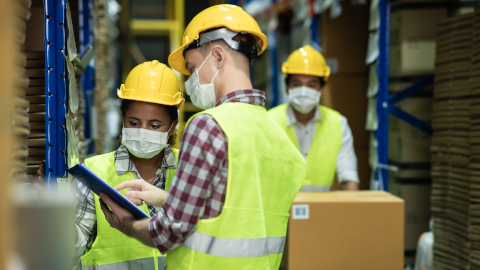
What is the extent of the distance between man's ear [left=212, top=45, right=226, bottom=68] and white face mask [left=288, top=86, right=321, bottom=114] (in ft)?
7.86

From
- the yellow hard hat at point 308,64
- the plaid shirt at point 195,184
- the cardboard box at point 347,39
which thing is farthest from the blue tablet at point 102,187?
the cardboard box at point 347,39

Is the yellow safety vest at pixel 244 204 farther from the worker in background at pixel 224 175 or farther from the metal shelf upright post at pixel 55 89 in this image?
the metal shelf upright post at pixel 55 89

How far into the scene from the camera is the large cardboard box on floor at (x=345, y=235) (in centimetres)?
303

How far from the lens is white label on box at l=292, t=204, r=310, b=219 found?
304cm

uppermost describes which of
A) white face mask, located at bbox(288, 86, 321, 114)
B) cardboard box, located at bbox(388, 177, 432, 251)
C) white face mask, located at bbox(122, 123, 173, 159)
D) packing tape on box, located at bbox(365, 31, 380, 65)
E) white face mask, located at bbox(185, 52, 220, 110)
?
packing tape on box, located at bbox(365, 31, 380, 65)

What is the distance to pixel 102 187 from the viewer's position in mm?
1816

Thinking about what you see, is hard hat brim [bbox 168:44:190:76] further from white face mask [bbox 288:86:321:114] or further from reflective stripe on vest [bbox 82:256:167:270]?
white face mask [bbox 288:86:321:114]

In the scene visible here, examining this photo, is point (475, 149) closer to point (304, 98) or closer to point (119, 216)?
point (304, 98)

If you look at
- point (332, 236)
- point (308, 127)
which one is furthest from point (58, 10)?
point (308, 127)

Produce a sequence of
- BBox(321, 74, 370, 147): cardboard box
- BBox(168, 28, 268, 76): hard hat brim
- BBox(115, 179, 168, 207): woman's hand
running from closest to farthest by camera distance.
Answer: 1. BBox(115, 179, 168, 207): woman's hand
2. BBox(168, 28, 268, 76): hard hat brim
3. BBox(321, 74, 370, 147): cardboard box

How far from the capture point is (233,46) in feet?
6.23

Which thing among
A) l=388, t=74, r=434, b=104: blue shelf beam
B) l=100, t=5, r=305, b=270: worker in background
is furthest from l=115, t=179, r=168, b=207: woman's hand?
l=388, t=74, r=434, b=104: blue shelf beam

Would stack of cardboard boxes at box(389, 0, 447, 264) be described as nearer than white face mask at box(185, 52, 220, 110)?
No

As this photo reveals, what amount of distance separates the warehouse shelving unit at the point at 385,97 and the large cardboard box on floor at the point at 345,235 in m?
1.54
